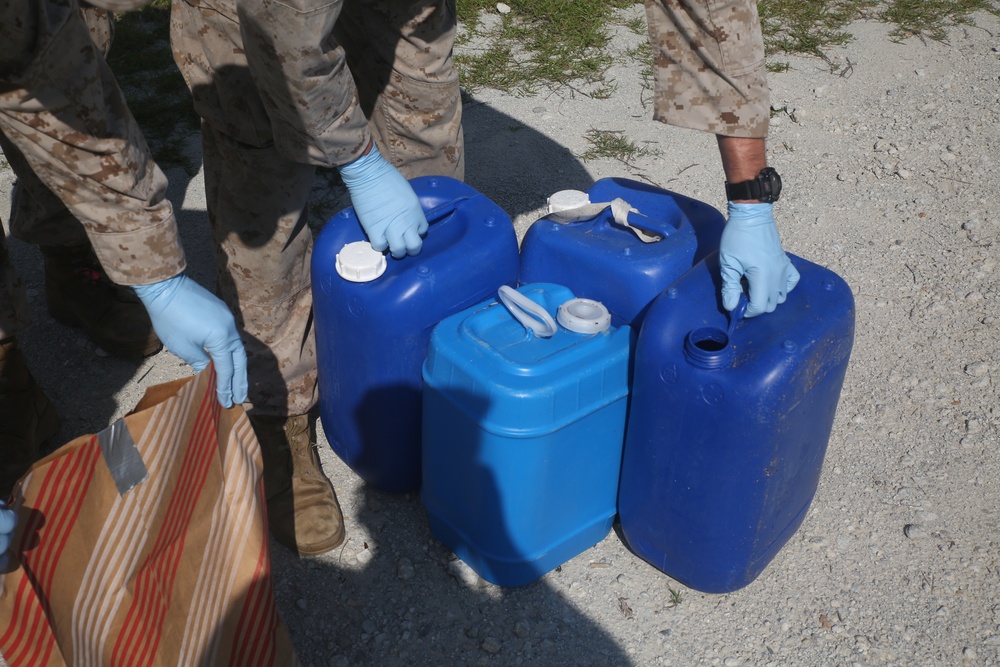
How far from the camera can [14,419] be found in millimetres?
2277

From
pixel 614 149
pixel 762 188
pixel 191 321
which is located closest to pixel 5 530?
pixel 191 321

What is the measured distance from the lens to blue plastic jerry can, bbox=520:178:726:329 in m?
1.86

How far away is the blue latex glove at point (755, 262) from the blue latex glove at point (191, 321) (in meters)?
0.94

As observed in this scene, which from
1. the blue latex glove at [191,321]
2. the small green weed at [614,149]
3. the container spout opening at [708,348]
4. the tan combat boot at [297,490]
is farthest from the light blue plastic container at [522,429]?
the small green weed at [614,149]

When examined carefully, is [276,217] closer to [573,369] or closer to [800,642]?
[573,369]

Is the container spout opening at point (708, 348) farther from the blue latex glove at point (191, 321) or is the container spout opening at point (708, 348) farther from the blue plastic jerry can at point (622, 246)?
the blue latex glove at point (191, 321)

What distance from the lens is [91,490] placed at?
1281 millimetres

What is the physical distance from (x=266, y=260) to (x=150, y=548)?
0.84 m

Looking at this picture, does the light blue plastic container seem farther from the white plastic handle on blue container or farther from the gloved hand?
the gloved hand

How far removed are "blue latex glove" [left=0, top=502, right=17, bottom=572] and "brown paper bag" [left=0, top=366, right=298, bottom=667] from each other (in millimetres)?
14

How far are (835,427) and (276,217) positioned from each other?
1553mm

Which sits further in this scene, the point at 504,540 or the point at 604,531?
the point at 604,531

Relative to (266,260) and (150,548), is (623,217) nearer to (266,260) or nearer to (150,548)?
(266,260)

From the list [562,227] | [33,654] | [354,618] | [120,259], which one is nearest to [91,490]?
[33,654]
